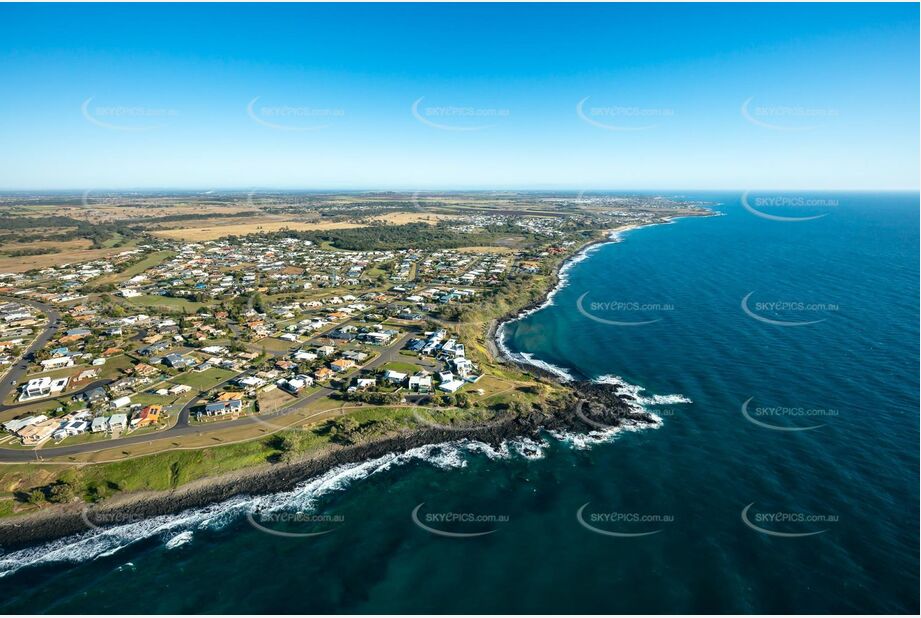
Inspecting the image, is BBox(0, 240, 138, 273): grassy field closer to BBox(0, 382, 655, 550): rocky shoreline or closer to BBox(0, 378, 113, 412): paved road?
BBox(0, 378, 113, 412): paved road

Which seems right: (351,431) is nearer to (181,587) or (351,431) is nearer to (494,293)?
(181,587)

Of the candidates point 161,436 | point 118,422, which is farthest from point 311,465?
point 118,422

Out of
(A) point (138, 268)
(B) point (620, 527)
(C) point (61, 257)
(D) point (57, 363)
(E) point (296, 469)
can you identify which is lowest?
(B) point (620, 527)

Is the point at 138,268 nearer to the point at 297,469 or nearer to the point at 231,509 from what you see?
the point at 297,469

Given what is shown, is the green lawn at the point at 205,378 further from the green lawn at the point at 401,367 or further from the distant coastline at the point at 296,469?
the green lawn at the point at 401,367

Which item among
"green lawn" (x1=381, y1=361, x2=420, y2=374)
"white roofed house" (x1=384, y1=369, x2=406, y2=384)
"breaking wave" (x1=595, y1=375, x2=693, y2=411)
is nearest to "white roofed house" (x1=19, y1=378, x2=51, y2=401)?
"green lawn" (x1=381, y1=361, x2=420, y2=374)

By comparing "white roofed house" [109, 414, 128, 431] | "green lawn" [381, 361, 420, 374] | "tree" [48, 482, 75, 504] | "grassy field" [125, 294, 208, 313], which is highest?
"grassy field" [125, 294, 208, 313]

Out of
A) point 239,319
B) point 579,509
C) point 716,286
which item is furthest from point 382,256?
point 579,509
